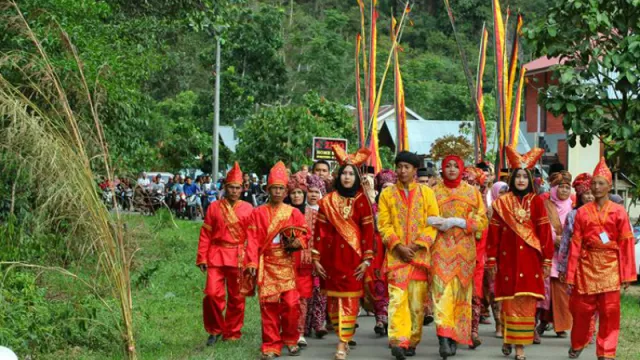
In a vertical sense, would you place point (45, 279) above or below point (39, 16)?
below

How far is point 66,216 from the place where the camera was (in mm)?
8008

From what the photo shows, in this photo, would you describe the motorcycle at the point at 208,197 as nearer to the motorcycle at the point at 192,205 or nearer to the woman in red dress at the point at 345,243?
the motorcycle at the point at 192,205

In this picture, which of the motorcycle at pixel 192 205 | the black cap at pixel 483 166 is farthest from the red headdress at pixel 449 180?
the motorcycle at pixel 192 205

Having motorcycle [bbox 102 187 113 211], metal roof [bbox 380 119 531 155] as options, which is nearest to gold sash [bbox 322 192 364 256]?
motorcycle [bbox 102 187 113 211]

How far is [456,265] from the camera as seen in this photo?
1040 centimetres

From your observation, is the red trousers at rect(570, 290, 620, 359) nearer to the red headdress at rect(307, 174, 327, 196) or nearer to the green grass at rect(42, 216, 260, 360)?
the green grass at rect(42, 216, 260, 360)

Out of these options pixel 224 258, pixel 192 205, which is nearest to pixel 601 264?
pixel 224 258

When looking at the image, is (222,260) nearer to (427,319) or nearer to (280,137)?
(427,319)

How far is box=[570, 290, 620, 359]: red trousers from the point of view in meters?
9.80

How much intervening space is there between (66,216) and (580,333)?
189 inches

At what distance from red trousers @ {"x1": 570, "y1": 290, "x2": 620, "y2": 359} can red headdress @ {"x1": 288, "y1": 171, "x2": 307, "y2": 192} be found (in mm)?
3089

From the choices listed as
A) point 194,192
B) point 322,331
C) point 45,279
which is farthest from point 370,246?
point 194,192

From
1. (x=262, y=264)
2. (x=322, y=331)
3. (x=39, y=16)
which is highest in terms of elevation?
(x=39, y=16)

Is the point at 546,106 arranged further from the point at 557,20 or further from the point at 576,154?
the point at 576,154
